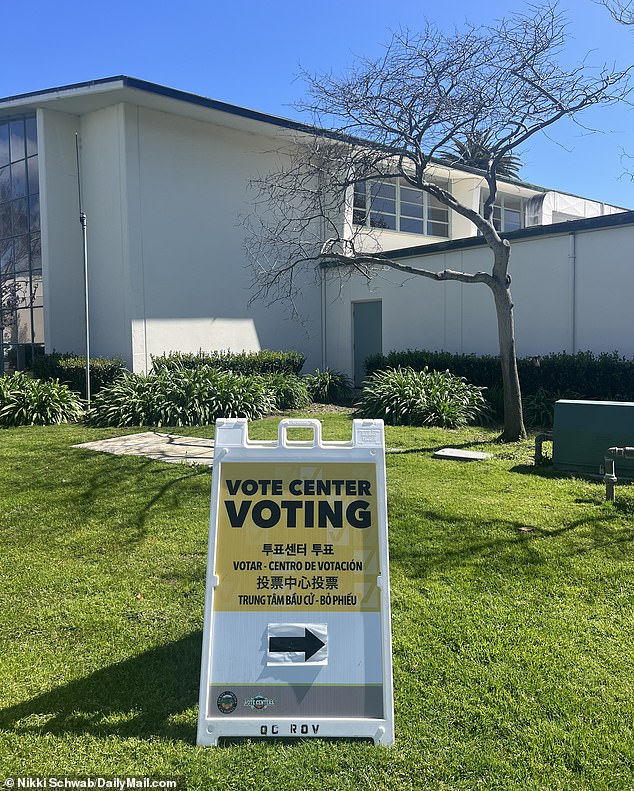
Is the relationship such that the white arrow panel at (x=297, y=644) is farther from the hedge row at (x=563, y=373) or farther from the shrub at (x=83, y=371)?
→ the shrub at (x=83, y=371)

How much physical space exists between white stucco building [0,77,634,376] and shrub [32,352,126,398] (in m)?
0.69

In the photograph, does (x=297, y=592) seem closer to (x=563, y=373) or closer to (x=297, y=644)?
(x=297, y=644)

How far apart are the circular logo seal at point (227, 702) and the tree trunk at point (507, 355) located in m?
7.59

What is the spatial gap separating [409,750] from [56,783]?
1.41m

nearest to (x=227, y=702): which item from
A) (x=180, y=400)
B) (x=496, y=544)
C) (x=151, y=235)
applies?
(x=496, y=544)

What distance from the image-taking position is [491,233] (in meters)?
10.1

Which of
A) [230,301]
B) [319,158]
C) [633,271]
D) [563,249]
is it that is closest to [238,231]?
[230,301]

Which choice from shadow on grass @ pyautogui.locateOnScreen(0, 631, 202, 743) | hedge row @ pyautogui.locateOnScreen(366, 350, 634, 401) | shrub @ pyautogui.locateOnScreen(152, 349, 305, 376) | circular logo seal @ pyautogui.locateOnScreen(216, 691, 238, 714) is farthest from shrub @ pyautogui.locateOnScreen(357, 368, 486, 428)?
circular logo seal @ pyautogui.locateOnScreen(216, 691, 238, 714)

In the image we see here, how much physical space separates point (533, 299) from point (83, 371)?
8976 millimetres

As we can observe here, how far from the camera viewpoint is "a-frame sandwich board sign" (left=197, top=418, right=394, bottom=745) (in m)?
2.95

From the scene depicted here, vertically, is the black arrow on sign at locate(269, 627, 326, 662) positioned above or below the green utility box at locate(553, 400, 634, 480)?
below

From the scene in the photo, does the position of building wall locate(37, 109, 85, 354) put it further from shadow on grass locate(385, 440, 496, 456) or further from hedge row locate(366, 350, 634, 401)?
shadow on grass locate(385, 440, 496, 456)

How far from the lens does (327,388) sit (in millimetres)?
15219

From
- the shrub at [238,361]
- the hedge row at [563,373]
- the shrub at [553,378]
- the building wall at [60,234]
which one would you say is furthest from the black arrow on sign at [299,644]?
the building wall at [60,234]
